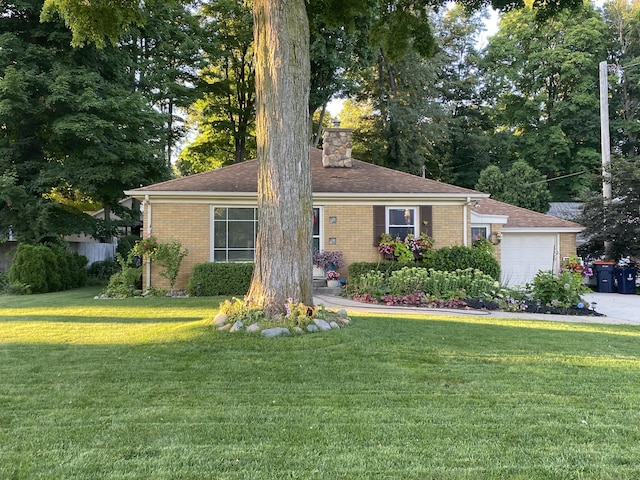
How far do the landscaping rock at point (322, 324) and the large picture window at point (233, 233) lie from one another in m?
6.61

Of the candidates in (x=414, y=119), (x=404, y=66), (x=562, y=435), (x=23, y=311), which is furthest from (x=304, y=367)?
(x=404, y=66)

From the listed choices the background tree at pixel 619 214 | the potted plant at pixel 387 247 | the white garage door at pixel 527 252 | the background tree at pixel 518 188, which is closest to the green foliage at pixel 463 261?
the potted plant at pixel 387 247

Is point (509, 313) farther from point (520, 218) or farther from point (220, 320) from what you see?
point (520, 218)

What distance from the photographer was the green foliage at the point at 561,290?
9281mm

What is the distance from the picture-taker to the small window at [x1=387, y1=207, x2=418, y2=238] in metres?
12.8

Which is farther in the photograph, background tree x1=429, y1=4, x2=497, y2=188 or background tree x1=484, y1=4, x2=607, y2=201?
background tree x1=429, y1=4, x2=497, y2=188

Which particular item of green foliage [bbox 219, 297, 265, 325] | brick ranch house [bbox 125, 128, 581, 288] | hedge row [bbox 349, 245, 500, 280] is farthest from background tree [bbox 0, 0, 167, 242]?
green foliage [bbox 219, 297, 265, 325]

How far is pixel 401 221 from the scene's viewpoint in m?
12.9

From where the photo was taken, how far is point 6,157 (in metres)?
15.4

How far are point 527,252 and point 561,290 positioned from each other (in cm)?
708

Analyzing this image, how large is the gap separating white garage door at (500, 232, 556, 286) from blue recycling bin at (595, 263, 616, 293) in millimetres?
1589

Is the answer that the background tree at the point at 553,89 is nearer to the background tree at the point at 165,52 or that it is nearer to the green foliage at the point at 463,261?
the green foliage at the point at 463,261

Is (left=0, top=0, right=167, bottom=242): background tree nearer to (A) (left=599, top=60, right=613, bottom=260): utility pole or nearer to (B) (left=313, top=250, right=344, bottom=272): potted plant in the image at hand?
(B) (left=313, top=250, right=344, bottom=272): potted plant

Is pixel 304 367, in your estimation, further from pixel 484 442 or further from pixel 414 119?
pixel 414 119
